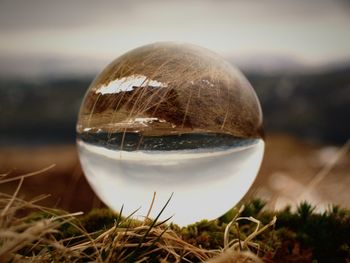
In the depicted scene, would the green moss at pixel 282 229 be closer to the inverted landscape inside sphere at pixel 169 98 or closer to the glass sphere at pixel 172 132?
the glass sphere at pixel 172 132

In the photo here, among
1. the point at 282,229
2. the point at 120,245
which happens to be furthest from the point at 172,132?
the point at 282,229

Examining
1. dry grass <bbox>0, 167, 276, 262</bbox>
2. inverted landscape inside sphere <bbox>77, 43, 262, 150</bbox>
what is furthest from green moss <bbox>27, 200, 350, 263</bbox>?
inverted landscape inside sphere <bbox>77, 43, 262, 150</bbox>

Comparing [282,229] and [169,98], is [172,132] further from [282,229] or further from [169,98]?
[282,229]

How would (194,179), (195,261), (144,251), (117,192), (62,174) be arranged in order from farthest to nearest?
(62,174)
(117,192)
(194,179)
(195,261)
(144,251)

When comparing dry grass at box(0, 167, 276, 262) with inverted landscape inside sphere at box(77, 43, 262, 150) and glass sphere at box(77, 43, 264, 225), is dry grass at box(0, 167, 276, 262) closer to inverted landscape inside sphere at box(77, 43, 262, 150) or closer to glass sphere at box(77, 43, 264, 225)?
glass sphere at box(77, 43, 264, 225)

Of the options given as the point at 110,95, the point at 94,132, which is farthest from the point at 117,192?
the point at 110,95

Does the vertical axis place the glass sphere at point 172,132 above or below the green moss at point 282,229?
above

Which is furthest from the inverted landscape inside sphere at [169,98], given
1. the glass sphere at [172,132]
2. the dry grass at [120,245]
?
the dry grass at [120,245]

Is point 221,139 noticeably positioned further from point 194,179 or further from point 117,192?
point 117,192
